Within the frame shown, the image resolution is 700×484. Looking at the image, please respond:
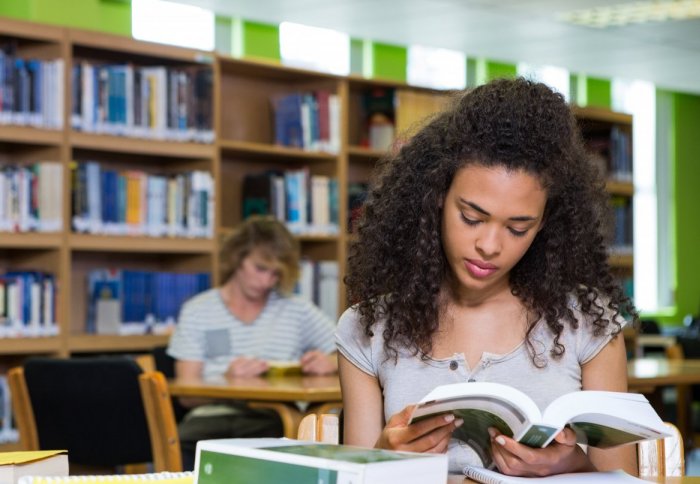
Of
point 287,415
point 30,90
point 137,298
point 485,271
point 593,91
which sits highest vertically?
point 593,91

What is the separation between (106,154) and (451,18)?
360 cm

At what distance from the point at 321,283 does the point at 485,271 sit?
398 centimetres

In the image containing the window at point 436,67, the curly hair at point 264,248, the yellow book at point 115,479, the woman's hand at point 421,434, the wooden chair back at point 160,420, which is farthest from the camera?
the window at point 436,67

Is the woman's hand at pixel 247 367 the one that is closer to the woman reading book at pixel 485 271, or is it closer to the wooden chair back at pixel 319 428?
the woman reading book at pixel 485 271

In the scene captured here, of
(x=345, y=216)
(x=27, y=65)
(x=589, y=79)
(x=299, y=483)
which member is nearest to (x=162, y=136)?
(x=27, y=65)

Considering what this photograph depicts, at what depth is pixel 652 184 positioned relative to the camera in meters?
11.9

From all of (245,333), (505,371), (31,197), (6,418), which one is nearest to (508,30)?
(31,197)

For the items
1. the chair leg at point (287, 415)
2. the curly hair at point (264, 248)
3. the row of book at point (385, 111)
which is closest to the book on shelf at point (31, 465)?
the chair leg at point (287, 415)

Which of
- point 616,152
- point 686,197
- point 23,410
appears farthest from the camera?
point 686,197

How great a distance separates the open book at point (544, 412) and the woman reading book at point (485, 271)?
360 millimetres

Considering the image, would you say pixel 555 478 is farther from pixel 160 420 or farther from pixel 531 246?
pixel 160 420

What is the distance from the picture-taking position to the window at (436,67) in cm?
1024

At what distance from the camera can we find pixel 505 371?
6.11ft

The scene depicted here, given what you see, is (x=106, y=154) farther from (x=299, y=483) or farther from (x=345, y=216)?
(x=299, y=483)
